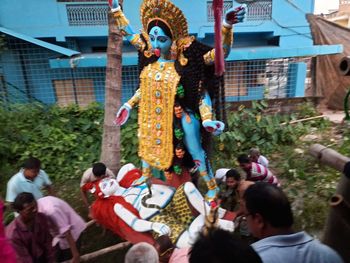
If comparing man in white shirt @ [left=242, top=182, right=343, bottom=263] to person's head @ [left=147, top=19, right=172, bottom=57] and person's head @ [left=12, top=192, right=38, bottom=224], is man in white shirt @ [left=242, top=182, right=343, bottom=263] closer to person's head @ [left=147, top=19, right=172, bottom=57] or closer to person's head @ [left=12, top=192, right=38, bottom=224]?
person's head @ [left=12, top=192, right=38, bottom=224]

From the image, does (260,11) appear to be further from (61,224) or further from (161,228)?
(61,224)

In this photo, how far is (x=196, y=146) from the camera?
2.99 m

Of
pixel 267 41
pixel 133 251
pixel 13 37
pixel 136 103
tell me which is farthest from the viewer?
pixel 267 41

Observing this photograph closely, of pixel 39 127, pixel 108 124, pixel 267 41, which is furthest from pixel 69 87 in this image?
pixel 267 41

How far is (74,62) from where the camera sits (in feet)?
22.8

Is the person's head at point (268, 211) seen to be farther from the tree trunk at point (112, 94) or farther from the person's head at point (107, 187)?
the tree trunk at point (112, 94)

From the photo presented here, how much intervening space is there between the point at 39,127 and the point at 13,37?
3.46m

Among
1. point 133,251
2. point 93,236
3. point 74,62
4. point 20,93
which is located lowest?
point 93,236

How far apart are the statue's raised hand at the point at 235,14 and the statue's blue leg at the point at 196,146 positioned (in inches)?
36.9

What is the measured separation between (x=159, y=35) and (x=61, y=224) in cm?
185

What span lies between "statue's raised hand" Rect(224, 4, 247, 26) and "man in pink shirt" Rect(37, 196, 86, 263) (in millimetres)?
2091

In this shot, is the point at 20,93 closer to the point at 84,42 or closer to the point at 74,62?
the point at 74,62

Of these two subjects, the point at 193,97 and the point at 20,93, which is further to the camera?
the point at 20,93

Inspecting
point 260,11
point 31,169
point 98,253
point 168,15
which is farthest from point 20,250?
point 260,11
